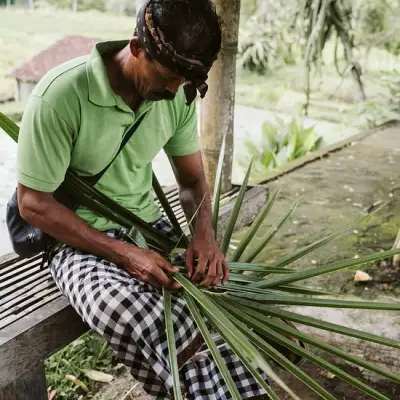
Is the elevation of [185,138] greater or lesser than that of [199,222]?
greater

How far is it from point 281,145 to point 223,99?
11.1ft

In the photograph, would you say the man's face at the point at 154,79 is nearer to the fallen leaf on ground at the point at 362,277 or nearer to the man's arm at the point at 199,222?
the man's arm at the point at 199,222

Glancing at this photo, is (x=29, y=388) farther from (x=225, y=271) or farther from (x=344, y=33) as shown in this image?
(x=344, y=33)

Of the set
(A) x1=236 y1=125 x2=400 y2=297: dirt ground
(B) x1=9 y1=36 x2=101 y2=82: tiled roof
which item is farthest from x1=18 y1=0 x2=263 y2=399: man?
(B) x1=9 y1=36 x2=101 y2=82: tiled roof

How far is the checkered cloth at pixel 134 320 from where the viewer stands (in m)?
1.63

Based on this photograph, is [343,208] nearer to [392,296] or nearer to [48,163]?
[392,296]

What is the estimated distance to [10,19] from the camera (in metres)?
10.3

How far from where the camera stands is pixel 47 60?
7.19m

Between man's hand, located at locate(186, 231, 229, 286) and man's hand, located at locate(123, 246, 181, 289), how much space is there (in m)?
0.12

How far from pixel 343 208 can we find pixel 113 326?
124 inches

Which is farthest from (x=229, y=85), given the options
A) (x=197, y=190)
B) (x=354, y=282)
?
(x=354, y=282)

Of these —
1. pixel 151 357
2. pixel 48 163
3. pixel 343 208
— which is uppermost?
pixel 48 163

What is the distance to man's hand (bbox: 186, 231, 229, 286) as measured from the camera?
1.89 meters

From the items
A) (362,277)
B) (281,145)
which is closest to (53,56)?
(281,145)
